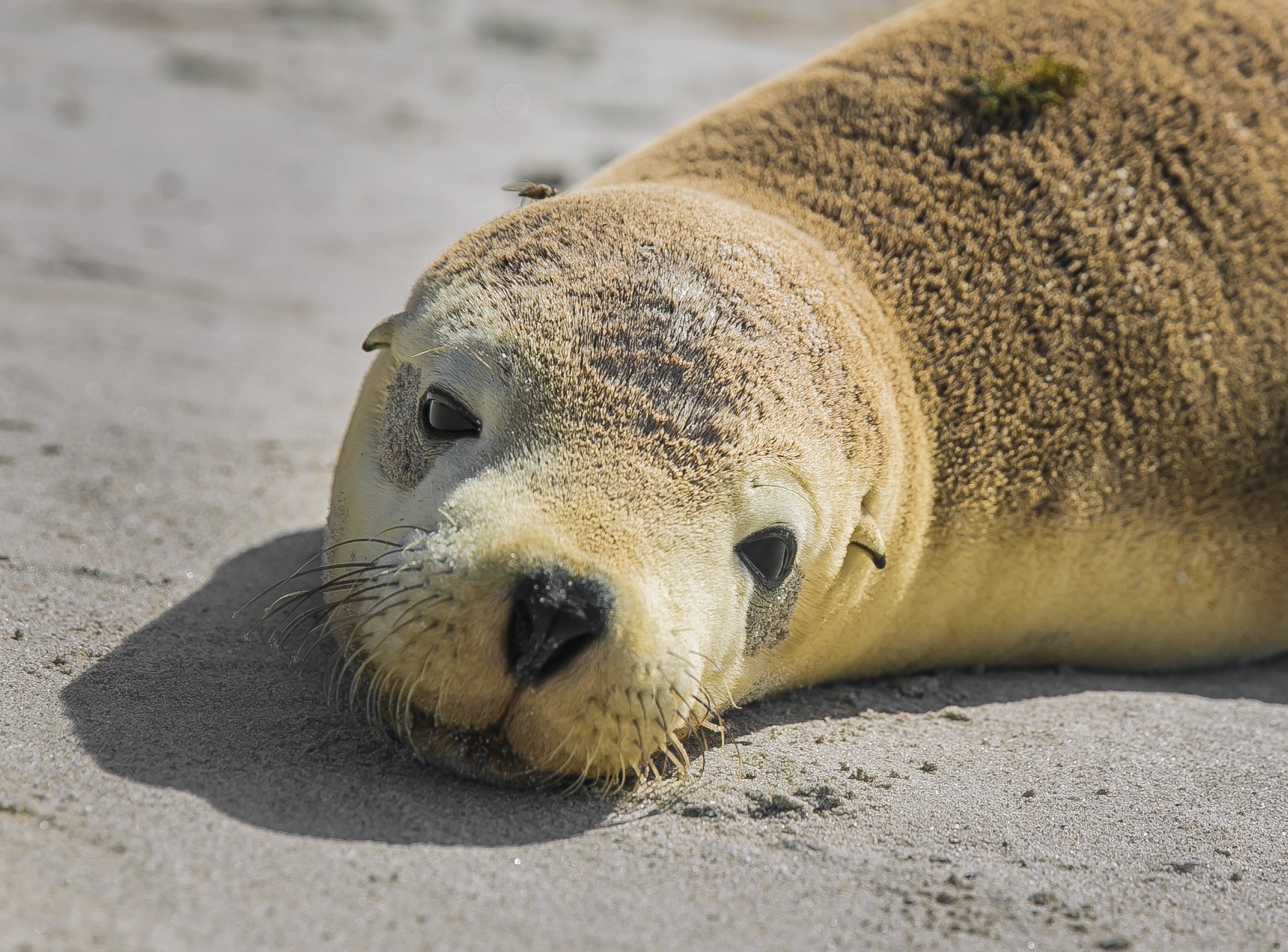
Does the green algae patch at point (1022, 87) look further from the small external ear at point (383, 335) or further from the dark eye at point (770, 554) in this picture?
the small external ear at point (383, 335)

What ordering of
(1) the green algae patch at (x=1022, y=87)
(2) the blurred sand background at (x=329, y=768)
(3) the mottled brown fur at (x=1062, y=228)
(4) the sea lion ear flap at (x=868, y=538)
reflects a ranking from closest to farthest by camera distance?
(2) the blurred sand background at (x=329, y=768) → (4) the sea lion ear flap at (x=868, y=538) → (3) the mottled brown fur at (x=1062, y=228) → (1) the green algae patch at (x=1022, y=87)

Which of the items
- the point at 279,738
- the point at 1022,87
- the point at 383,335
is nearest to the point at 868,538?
the point at 383,335

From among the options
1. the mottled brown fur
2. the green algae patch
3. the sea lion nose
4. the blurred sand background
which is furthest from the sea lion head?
the green algae patch

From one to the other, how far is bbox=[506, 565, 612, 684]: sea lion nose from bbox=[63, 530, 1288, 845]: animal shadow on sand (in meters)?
0.38

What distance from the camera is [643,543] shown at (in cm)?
277

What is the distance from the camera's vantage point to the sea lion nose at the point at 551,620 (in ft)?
8.32

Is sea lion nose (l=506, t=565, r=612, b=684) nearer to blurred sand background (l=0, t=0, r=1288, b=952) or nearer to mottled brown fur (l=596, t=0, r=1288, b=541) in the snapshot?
blurred sand background (l=0, t=0, r=1288, b=952)

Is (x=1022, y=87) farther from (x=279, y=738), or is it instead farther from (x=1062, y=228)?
(x=279, y=738)

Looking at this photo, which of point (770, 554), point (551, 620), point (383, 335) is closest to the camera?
point (551, 620)

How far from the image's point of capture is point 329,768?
9.27ft

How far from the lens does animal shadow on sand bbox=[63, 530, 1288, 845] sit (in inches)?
104

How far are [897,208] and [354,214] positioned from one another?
4816 mm

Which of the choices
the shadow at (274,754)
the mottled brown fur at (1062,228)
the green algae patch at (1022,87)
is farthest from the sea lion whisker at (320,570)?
the green algae patch at (1022,87)

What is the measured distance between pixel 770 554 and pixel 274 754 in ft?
3.99
